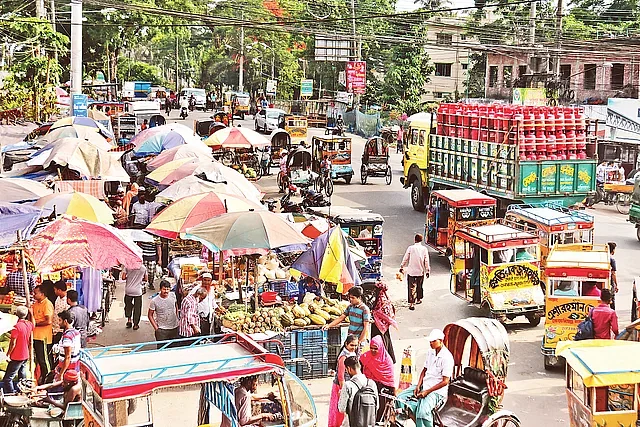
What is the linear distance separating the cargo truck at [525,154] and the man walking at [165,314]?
36.4ft

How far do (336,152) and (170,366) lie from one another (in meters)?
26.3

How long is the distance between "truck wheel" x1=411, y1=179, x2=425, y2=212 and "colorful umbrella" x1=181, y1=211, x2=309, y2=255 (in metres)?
14.2

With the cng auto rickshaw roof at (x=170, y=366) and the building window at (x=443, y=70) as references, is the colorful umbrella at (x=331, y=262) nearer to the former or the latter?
the cng auto rickshaw roof at (x=170, y=366)

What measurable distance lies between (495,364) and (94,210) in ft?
28.5

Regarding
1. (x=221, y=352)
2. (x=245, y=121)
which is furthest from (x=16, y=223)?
(x=245, y=121)

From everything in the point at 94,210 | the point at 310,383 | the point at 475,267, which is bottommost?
the point at 310,383

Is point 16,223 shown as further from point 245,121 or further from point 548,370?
point 245,121

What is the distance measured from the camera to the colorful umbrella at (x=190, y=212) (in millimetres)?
16031

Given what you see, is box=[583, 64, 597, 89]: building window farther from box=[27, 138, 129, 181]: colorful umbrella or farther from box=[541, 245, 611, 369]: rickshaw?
box=[541, 245, 611, 369]: rickshaw

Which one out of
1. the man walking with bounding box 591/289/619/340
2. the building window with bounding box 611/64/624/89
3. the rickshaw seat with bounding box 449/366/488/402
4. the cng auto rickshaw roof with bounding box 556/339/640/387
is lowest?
the rickshaw seat with bounding box 449/366/488/402

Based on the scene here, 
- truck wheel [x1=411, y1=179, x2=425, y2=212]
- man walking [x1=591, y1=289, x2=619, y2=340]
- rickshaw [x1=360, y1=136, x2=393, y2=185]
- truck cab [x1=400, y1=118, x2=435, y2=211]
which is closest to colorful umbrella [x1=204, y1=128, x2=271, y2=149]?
truck cab [x1=400, y1=118, x2=435, y2=211]

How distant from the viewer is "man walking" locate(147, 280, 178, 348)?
13664 mm

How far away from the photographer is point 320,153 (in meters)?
34.4

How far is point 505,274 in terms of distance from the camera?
53.0ft
